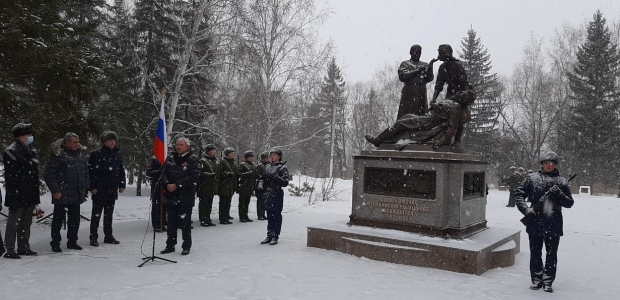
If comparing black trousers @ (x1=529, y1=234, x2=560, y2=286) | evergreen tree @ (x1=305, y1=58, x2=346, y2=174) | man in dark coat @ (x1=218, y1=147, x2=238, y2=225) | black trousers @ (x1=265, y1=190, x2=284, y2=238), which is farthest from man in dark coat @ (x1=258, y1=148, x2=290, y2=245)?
evergreen tree @ (x1=305, y1=58, x2=346, y2=174)

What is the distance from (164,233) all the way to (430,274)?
535cm

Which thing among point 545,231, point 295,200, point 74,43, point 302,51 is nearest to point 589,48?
point 302,51

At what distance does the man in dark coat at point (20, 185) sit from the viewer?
20.2 ft

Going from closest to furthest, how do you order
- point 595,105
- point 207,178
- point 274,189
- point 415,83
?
point 274,189 → point 415,83 → point 207,178 → point 595,105

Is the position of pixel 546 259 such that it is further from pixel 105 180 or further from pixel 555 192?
pixel 105 180

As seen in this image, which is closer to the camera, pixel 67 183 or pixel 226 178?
pixel 67 183

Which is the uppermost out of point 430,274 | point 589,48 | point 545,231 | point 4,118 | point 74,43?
point 589,48

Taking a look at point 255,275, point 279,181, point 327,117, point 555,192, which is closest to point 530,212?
point 555,192

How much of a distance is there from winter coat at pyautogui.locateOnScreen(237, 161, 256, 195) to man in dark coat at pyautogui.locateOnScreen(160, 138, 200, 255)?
4.04m

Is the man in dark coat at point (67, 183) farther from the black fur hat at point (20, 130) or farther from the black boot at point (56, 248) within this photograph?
the black fur hat at point (20, 130)

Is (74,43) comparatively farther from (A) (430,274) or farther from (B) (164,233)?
(A) (430,274)

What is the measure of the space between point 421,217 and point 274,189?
2.60 metres

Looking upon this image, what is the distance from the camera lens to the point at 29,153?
6305 mm

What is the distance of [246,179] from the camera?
10867 millimetres
